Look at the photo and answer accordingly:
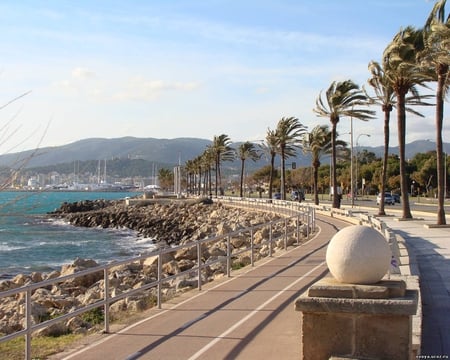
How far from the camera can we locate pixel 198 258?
13266 millimetres

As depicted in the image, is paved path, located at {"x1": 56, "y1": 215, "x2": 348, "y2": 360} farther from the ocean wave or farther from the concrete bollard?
the ocean wave

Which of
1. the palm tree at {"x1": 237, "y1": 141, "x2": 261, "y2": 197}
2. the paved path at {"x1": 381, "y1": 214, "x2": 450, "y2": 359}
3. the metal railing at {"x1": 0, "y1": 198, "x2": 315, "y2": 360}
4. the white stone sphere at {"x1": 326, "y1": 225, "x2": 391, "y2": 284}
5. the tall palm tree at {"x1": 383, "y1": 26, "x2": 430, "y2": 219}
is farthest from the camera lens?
the palm tree at {"x1": 237, "y1": 141, "x2": 261, "y2": 197}

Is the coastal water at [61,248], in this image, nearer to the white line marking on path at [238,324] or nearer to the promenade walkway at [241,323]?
the promenade walkway at [241,323]

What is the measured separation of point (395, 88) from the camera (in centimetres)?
3612

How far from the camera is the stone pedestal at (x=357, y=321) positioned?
20.8 ft

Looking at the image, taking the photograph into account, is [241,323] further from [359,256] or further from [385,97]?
[385,97]

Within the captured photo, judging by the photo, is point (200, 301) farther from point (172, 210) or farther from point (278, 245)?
point (172, 210)

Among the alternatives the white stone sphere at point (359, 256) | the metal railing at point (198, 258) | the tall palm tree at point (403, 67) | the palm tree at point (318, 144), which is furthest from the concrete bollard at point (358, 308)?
the palm tree at point (318, 144)

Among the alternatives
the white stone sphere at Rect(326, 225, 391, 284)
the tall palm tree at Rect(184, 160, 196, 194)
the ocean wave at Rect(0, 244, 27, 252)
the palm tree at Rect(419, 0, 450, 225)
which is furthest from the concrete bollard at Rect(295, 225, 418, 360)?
the tall palm tree at Rect(184, 160, 196, 194)

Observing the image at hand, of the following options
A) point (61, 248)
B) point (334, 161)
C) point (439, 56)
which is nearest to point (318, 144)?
point (334, 161)

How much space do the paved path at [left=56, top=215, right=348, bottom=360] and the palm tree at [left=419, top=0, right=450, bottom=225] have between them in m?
14.4

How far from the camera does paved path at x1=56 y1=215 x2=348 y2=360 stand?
8328 mm

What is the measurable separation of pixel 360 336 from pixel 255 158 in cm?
9103

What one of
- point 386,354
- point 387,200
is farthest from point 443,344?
point 387,200
